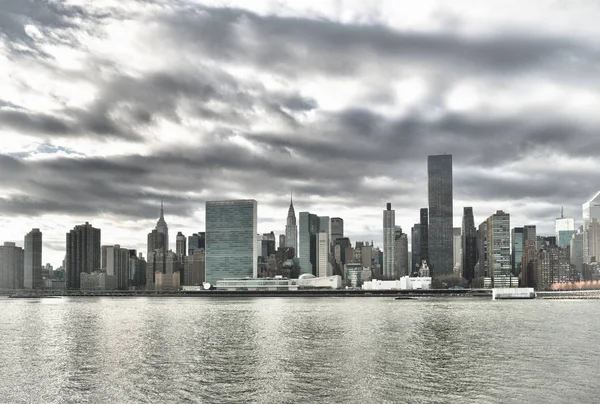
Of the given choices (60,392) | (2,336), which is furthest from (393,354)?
(2,336)

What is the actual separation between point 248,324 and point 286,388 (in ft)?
252

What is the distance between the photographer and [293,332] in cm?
10762

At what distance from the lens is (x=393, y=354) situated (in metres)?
74.9

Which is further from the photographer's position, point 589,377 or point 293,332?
point 293,332

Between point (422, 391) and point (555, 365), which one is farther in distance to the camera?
point (555, 365)

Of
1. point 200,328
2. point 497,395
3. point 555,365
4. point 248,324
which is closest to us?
point 497,395

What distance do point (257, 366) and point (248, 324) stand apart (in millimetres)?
63966

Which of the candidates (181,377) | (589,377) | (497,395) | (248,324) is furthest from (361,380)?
(248,324)

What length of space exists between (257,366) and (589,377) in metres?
34.8

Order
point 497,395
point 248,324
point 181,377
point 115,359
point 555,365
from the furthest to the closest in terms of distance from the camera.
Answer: point 248,324
point 115,359
point 555,365
point 181,377
point 497,395

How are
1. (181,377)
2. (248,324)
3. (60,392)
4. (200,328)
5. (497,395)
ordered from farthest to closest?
(248,324) → (200,328) → (181,377) → (60,392) → (497,395)

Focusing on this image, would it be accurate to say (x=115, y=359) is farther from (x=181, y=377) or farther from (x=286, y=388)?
(x=286, y=388)

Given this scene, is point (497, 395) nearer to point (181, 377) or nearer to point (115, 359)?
point (181, 377)

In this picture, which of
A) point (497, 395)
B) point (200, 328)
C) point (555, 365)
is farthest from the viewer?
point (200, 328)
